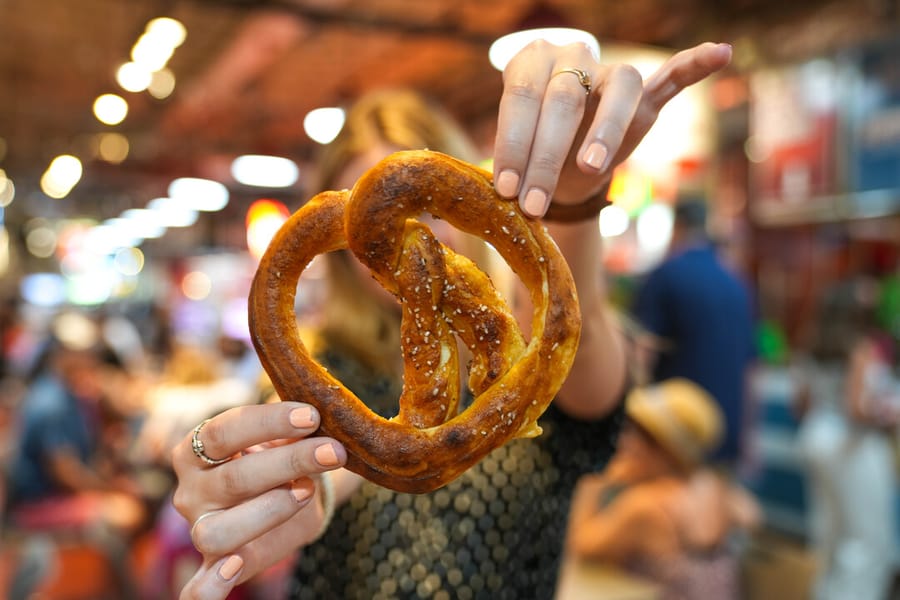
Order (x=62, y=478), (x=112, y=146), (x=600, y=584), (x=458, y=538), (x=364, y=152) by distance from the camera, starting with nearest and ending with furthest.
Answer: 1. (x=458, y=538)
2. (x=364, y=152)
3. (x=600, y=584)
4. (x=62, y=478)
5. (x=112, y=146)

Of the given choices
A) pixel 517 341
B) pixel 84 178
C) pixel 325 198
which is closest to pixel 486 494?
pixel 517 341

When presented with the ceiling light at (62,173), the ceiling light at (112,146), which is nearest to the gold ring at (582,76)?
the ceiling light at (62,173)

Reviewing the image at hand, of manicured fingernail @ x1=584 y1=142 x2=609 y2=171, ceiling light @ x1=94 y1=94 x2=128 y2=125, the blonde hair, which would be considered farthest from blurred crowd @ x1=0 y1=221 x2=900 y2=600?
ceiling light @ x1=94 y1=94 x2=128 y2=125

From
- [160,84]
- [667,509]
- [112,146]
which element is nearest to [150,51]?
[160,84]

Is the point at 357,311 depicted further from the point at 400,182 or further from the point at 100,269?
the point at 100,269

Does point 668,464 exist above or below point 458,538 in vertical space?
below

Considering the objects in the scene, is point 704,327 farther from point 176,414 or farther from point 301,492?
point 176,414
